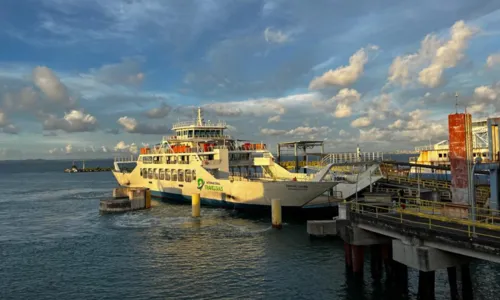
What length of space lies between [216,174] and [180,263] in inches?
1006

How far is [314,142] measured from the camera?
5922 cm

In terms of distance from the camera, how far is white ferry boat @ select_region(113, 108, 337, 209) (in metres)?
39.9

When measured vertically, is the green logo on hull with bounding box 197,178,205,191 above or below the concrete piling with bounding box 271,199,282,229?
above

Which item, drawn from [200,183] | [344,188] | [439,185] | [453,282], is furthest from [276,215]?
[453,282]

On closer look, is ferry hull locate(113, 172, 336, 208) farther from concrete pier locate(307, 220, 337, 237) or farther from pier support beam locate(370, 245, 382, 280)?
pier support beam locate(370, 245, 382, 280)

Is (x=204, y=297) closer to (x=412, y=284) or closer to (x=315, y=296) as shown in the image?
(x=315, y=296)

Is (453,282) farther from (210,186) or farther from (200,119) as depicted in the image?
(200,119)

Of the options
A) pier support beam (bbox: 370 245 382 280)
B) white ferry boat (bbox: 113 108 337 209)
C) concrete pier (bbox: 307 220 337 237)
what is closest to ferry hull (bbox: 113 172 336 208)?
white ferry boat (bbox: 113 108 337 209)

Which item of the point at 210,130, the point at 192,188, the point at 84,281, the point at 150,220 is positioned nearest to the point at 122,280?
the point at 84,281

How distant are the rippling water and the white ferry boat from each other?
3.20 meters

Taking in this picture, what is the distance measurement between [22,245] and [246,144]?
30.9 m

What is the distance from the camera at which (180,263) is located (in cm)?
2506

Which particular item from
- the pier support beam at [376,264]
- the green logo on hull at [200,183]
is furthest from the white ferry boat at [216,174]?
the pier support beam at [376,264]

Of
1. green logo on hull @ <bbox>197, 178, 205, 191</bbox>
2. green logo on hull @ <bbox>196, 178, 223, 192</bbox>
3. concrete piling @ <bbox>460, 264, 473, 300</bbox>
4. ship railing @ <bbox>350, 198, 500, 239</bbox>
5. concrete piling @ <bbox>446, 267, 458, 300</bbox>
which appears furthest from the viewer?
green logo on hull @ <bbox>197, 178, 205, 191</bbox>
